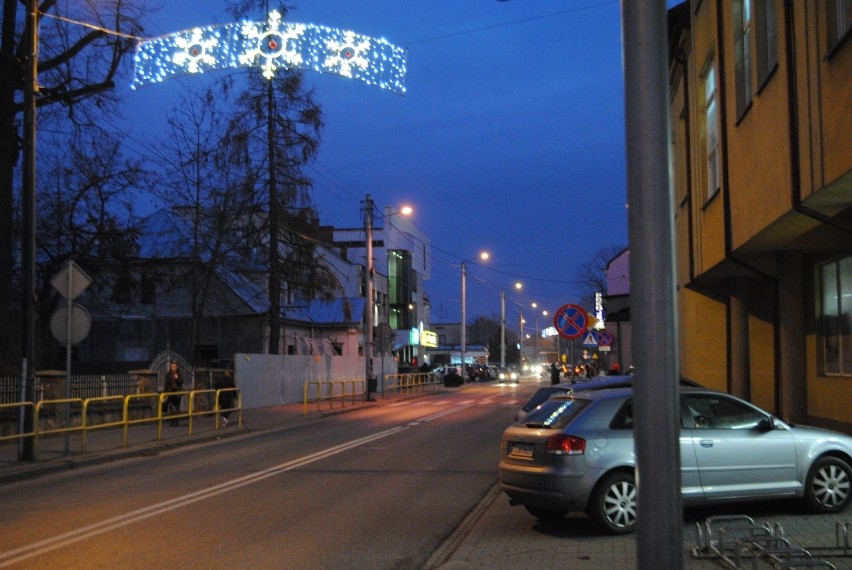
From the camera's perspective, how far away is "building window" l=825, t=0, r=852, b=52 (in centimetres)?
971

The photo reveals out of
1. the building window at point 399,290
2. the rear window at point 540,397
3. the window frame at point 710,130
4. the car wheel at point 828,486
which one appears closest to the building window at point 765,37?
the window frame at point 710,130

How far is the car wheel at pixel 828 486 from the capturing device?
975 cm

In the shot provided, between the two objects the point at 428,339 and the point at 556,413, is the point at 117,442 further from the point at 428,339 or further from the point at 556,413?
the point at 428,339

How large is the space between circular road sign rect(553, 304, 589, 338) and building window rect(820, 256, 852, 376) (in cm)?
430

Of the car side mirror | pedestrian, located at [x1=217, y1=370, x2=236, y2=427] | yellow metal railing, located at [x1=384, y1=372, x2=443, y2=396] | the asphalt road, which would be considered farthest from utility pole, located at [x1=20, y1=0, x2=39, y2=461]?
yellow metal railing, located at [x1=384, y1=372, x2=443, y2=396]

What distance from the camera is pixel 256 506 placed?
37.6 ft

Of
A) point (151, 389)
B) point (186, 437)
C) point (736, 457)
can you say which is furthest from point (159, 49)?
point (736, 457)

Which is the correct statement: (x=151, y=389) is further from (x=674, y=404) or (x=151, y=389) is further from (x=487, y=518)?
(x=674, y=404)

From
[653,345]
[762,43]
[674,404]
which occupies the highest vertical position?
[762,43]

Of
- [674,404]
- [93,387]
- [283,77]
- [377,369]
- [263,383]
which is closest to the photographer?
[674,404]

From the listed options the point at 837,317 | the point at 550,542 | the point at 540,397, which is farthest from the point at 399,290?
the point at 550,542

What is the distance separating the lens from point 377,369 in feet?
165

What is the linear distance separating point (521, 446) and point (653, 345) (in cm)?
635

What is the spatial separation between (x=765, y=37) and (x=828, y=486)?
7231 mm
